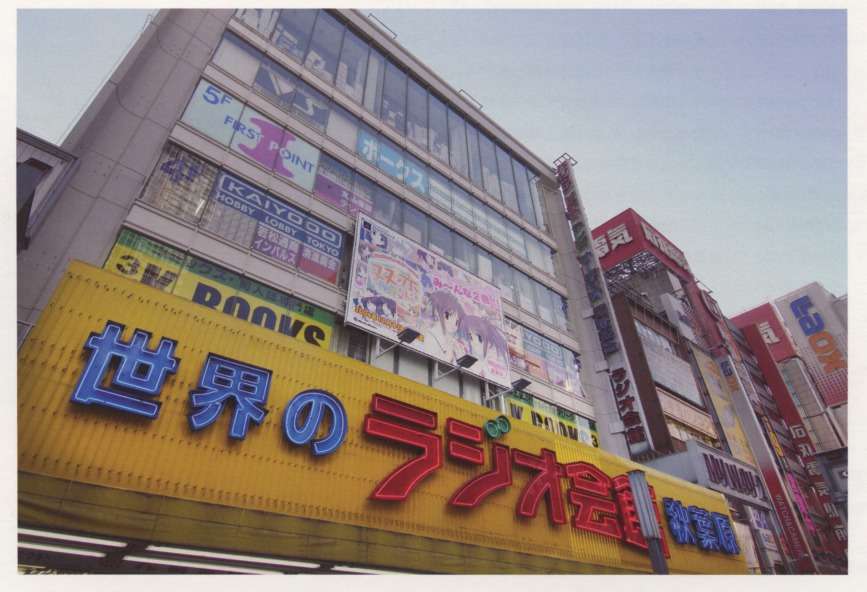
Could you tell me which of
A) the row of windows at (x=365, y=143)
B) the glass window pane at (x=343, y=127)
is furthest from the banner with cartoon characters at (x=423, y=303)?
the glass window pane at (x=343, y=127)

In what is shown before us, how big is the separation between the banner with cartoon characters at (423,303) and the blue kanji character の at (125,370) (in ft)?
20.4

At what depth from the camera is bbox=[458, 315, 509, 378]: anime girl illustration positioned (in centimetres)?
1789

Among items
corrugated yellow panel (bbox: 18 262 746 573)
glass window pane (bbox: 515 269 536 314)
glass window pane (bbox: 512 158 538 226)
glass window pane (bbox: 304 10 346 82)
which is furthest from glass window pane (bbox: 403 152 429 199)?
corrugated yellow panel (bbox: 18 262 746 573)

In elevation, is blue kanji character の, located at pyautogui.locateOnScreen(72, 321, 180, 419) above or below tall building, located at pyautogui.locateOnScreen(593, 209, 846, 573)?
below

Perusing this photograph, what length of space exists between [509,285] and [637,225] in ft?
91.4

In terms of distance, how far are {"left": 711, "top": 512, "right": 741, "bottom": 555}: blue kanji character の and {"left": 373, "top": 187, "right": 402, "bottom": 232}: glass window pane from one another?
57.2ft

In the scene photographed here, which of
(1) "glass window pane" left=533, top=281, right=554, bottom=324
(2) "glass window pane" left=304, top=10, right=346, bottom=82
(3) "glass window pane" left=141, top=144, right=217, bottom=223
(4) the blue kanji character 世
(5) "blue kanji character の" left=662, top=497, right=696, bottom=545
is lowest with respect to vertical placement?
(5) "blue kanji character の" left=662, top=497, right=696, bottom=545

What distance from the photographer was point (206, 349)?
9.88 metres

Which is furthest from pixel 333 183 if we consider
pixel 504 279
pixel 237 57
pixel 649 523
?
pixel 649 523

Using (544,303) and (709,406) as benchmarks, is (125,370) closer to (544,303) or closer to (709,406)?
(544,303)

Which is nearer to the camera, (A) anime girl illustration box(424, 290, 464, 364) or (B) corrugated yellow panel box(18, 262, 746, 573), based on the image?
(B) corrugated yellow panel box(18, 262, 746, 573)

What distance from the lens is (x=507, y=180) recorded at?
95.8 ft

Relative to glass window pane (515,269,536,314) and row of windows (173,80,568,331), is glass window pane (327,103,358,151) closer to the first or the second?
row of windows (173,80,568,331)

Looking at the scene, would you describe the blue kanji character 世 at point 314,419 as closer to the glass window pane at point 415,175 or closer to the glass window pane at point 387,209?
the glass window pane at point 387,209
